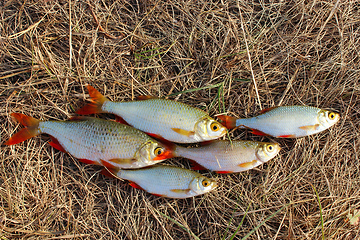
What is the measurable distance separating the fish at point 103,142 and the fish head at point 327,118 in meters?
2.10

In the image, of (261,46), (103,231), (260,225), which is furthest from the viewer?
(261,46)

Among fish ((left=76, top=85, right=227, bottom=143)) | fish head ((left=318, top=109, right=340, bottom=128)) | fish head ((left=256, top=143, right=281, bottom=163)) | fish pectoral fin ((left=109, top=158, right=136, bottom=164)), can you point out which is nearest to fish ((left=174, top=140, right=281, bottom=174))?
fish head ((left=256, top=143, right=281, bottom=163))

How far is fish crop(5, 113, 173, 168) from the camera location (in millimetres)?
2883

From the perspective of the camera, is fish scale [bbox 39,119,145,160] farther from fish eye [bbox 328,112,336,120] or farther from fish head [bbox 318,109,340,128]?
fish eye [bbox 328,112,336,120]

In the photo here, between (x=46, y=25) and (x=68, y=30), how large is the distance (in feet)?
0.99

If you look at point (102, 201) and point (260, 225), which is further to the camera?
point (102, 201)

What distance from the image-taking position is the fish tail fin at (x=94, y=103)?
3.05 meters

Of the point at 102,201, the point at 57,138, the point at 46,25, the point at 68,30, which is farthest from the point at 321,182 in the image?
the point at 46,25

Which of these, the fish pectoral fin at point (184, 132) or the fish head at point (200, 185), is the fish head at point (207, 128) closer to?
the fish pectoral fin at point (184, 132)

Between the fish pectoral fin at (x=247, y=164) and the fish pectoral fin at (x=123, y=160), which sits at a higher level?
the fish pectoral fin at (x=123, y=160)

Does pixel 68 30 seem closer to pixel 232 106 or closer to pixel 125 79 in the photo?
pixel 125 79

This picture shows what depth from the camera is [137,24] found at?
3320 mm

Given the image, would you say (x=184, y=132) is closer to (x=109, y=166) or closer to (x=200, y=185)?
(x=200, y=185)

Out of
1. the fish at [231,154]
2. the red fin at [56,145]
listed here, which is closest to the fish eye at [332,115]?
the fish at [231,154]
